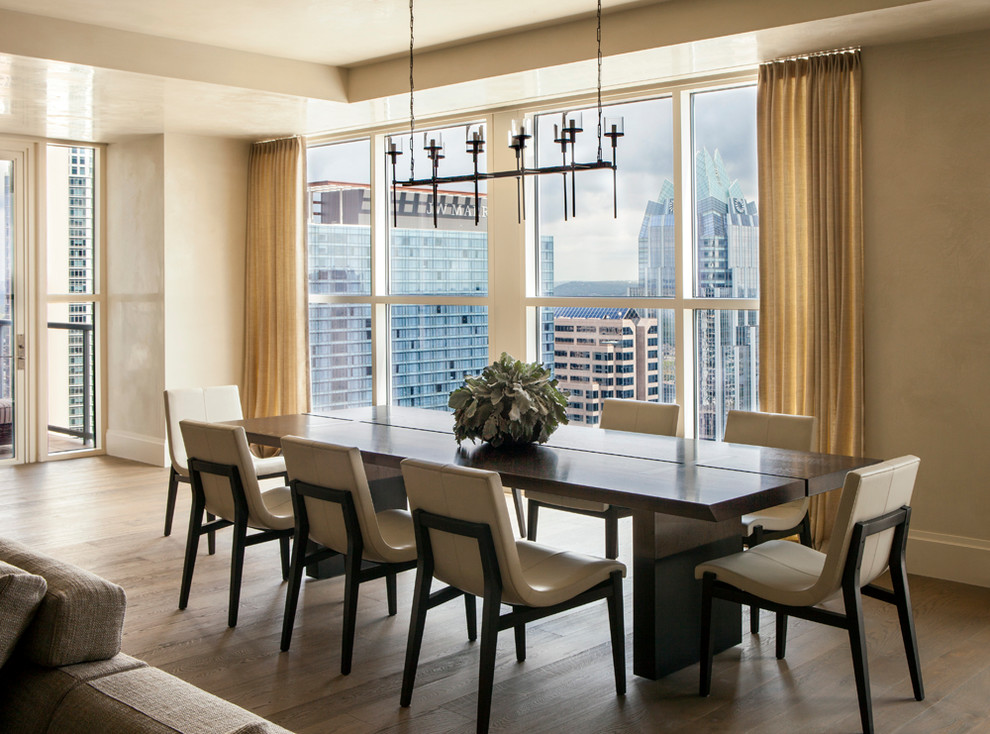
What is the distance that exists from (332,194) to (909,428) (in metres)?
4.76

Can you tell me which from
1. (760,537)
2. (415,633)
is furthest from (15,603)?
(760,537)

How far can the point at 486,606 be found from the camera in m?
2.92

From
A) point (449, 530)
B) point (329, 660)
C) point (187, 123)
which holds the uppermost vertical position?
point (187, 123)

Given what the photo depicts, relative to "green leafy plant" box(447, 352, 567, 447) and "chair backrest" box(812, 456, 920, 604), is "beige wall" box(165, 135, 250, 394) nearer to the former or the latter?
"green leafy plant" box(447, 352, 567, 447)

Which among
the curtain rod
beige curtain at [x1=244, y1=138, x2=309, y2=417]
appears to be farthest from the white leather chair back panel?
beige curtain at [x1=244, y1=138, x2=309, y2=417]

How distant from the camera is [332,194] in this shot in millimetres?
7637

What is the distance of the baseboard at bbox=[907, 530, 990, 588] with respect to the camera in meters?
4.45

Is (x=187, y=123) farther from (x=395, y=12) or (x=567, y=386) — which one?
(x=567, y=386)

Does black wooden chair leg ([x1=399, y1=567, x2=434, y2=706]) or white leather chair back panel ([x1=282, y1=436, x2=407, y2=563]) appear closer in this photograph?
black wooden chair leg ([x1=399, y1=567, x2=434, y2=706])

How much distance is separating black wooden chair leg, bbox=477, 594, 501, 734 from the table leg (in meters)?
0.61

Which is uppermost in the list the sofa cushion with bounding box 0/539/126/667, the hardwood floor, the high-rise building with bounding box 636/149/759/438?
the high-rise building with bounding box 636/149/759/438

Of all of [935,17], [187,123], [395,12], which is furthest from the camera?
[187,123]

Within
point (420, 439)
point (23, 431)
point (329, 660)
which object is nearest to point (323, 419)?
point (420, 439)

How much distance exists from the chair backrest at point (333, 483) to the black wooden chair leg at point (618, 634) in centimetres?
82
